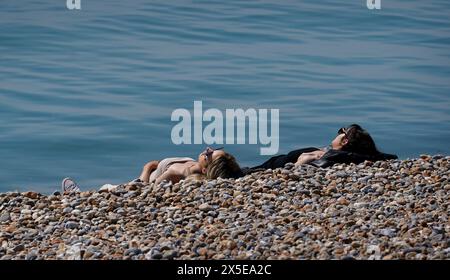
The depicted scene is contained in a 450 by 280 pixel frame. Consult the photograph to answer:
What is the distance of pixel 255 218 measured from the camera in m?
6.98

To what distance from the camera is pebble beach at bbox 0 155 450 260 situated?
632cm

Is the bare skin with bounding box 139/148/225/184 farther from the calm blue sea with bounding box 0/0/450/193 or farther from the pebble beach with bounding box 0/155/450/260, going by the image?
the calm blue sea with bounding box 0/0/450/193

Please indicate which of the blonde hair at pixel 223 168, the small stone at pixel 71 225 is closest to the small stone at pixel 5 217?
the small stone at pixel 71 225

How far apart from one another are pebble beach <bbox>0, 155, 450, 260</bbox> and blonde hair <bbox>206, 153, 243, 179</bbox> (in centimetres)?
23

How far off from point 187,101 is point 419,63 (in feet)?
12.4

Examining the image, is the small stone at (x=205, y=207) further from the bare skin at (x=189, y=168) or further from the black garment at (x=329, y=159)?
the black garment at (x=329, y=159)

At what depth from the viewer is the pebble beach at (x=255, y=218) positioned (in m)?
6.32

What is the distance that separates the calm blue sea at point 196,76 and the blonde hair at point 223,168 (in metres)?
3.26

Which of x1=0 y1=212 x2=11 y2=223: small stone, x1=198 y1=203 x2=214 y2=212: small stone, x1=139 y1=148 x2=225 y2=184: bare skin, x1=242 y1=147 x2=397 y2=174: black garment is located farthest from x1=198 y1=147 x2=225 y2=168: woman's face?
x1=0 y1=212 x2=11 y2=223: small stone

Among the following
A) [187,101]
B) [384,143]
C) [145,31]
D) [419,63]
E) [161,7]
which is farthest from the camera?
[161,7]
